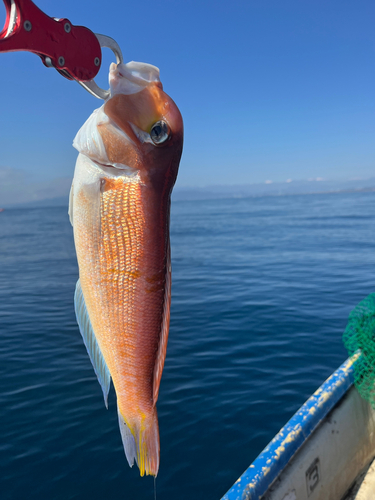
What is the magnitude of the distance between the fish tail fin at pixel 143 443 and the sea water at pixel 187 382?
12.5 ft

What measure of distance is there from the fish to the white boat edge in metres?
2.13

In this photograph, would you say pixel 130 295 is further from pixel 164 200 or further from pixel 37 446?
pixel 37 446

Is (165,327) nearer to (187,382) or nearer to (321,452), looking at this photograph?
(321,452)

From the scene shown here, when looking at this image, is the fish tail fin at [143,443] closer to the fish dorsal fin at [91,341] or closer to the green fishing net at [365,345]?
the fish dorsal fin at [91,341]

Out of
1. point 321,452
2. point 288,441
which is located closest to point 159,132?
point 288,441

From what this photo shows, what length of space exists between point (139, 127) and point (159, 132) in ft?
0.27

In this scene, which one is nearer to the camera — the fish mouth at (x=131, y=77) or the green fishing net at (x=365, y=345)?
the fish mouth at (x=131, y=77)

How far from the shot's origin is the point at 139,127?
5.11ft

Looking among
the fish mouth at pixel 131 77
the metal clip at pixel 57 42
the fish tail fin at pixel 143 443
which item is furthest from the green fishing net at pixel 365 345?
the metal clip at pixel 57 42

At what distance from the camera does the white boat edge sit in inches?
129

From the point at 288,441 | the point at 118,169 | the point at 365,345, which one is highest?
the point at 118,169

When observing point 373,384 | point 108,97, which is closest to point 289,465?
point 373,384

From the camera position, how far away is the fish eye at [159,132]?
155 centimetres

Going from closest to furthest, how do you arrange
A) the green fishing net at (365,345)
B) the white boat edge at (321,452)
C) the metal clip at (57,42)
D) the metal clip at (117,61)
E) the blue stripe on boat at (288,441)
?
the metal clip at (57,42) < the metal clip at (117,61) < the blue stripe on boat at (288,441) < the white boat edge at (321,452) < the green fishing net at (365,345)
